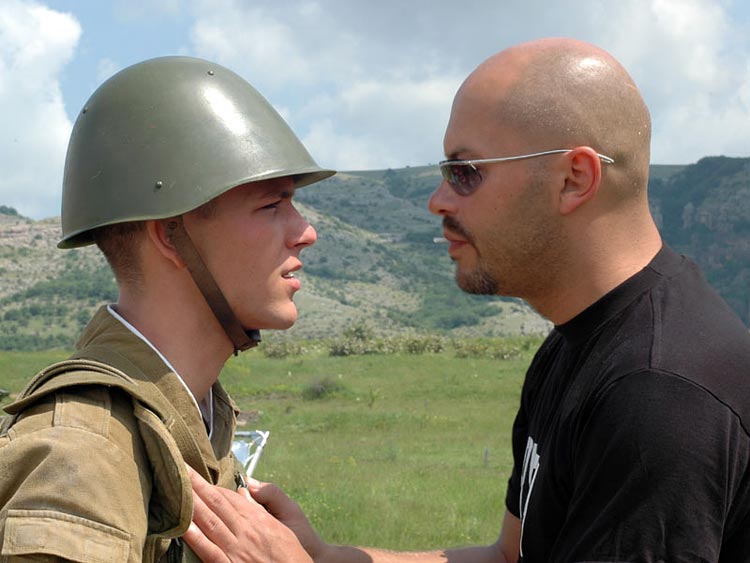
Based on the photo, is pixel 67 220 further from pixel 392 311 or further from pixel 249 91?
pixel 392 311

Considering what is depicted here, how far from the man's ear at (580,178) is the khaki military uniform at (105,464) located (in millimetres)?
1415

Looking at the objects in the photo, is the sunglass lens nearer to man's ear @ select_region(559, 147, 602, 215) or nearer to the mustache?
the mustache

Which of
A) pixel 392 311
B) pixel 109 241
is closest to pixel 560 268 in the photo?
pixel 109 241

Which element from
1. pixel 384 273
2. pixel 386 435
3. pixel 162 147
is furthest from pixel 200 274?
pixel 384 273

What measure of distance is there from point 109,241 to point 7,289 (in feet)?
372

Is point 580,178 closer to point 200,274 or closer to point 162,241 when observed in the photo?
point 200,274

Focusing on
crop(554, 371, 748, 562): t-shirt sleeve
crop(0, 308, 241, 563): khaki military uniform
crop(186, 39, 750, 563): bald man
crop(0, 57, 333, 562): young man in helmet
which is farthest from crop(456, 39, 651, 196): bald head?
crop(0, 308, 241, 563): khaki military uniform

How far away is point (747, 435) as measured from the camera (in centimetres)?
289

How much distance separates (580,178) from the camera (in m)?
3.48

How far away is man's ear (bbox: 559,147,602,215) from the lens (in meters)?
3.45

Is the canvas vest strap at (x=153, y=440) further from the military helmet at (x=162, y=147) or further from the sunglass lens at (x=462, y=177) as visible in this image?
the sunglass lens at (x=462, y=177)

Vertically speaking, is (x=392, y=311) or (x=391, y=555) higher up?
(x=391, y=555)

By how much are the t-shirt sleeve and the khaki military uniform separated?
118 centimetres

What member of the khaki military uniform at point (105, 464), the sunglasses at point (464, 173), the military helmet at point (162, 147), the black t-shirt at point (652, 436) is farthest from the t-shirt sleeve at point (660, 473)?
the military helmet at point (162, 147)
